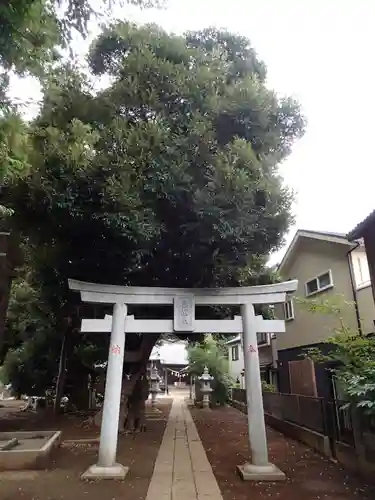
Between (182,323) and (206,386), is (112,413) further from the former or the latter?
(206,386)

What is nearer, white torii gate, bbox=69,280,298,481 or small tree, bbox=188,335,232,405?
white torii gate, bbox=69,280,298,481

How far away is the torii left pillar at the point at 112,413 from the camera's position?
23.4 feet

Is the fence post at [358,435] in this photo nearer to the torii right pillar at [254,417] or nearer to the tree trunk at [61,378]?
the torii right pillar at [254,417]

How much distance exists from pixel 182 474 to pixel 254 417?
1.73 m

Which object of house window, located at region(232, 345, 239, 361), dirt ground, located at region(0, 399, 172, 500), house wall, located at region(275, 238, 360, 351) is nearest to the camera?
dirt ground, located at region(0, 399, 172, 500)

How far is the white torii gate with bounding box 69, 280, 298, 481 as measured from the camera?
7.76 meters

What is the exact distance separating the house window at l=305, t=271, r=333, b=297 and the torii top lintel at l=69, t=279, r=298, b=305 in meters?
6.40

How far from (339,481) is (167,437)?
6.64 m

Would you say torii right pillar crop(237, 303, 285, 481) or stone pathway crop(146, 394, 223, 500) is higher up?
torii right pillar crop(237, 303, 285, 481)

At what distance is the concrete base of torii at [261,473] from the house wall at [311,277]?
5909 millimetres

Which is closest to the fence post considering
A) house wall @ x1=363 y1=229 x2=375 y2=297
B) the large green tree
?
house wall @ x1=363 y1=229 x2=375 y2=297

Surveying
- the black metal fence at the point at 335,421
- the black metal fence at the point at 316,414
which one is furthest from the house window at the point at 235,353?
the black metal fence at the point at 335,421

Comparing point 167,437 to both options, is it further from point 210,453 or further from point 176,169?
point 176,169

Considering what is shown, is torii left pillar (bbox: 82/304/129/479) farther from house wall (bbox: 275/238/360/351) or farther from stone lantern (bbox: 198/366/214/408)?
stone lantern (bbox: 198/366/214/408)
